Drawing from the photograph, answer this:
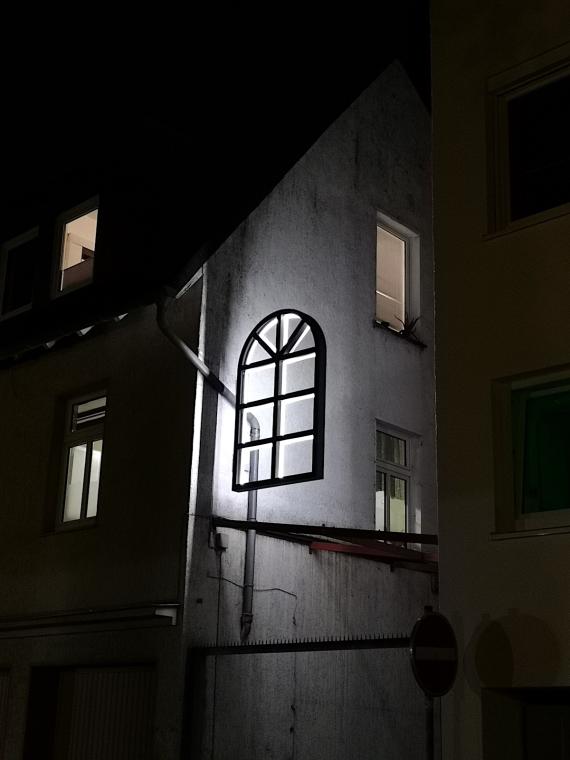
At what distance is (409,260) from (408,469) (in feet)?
10.4

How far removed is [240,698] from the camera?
1184cm

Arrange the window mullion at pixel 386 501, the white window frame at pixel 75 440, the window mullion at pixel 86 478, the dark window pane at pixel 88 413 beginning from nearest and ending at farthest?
the white window frame at pixel 75 440 < the window mullion at pixel 86 478 < the dark window pane at pixel 88 413 < the window mullion at pixel 386 501

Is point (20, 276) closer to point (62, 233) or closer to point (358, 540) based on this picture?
point (62, 233)

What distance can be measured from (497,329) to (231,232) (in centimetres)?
451

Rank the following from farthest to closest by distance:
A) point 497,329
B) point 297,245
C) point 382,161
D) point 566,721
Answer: point 382,161 < point 297,245 < point 497,329 < point 566,721

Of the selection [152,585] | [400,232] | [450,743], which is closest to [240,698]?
[152,585]

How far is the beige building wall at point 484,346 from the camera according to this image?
8.78 m

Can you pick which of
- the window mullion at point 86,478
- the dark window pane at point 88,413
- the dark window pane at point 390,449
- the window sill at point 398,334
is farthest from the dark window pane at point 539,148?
the window mullion at point 86,478

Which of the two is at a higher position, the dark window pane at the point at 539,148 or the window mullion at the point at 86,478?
the dark window pane at the point at 539,148

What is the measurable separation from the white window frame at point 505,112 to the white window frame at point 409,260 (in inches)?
204

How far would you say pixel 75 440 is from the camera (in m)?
14.5

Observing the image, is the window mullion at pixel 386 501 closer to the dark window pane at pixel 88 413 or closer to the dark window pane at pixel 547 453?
the dark window pane at pixel 88 413

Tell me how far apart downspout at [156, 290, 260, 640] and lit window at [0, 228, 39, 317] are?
460cm

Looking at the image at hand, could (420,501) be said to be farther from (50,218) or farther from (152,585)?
(50,218)
